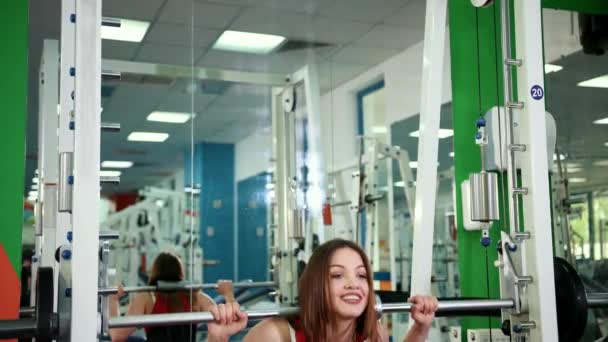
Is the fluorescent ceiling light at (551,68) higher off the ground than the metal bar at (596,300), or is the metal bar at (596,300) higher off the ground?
the fluorescent ceiling light at (551,68)

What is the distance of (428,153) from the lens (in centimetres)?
297

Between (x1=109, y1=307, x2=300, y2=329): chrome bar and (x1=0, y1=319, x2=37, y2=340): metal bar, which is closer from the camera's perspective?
(x1=0, y1=319, x2=37, y2=340): metal bar

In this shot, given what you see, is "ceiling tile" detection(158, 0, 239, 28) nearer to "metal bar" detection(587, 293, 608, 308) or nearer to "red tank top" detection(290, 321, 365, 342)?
"red tank top" detection(290, 321, 365, 342)

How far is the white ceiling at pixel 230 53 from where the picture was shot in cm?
467

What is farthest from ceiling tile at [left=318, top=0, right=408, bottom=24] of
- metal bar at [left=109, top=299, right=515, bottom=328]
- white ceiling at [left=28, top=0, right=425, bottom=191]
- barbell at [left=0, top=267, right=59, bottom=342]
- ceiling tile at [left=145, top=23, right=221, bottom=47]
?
barbell at [left=0, top=267, right=59, bottom=342]

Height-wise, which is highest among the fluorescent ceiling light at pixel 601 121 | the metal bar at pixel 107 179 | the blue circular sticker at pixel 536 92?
the fluorescent ceiling light at pixel 601 121

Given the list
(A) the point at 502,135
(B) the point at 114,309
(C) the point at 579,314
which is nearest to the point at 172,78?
(B) the point at 114,309

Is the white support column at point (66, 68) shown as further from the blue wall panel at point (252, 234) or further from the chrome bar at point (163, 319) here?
the blue wall panel at point (252, 234)

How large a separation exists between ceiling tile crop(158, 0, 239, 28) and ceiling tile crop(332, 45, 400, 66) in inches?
43.7

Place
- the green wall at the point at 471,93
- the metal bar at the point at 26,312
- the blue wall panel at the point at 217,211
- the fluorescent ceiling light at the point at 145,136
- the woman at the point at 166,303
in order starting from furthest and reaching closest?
the fluorescent ceiling light at the point at 145,136, the blue wall panel at the point at 217,211, the woman at the point at 166,303, the green wall at the point at 471,93, the metal bar at the point at 26,312

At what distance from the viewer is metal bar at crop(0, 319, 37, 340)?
76.4 inches

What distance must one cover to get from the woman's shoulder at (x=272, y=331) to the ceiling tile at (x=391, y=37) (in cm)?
371

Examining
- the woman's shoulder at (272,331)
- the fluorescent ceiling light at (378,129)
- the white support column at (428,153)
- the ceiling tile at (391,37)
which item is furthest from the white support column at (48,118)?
the fluorescent ceiling light at (378,129)

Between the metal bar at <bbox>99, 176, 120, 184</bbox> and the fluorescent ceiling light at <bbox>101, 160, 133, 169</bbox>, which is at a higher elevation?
the fluorescent ceiling light at <bbox>101, 160, 133, 169</bbox>
